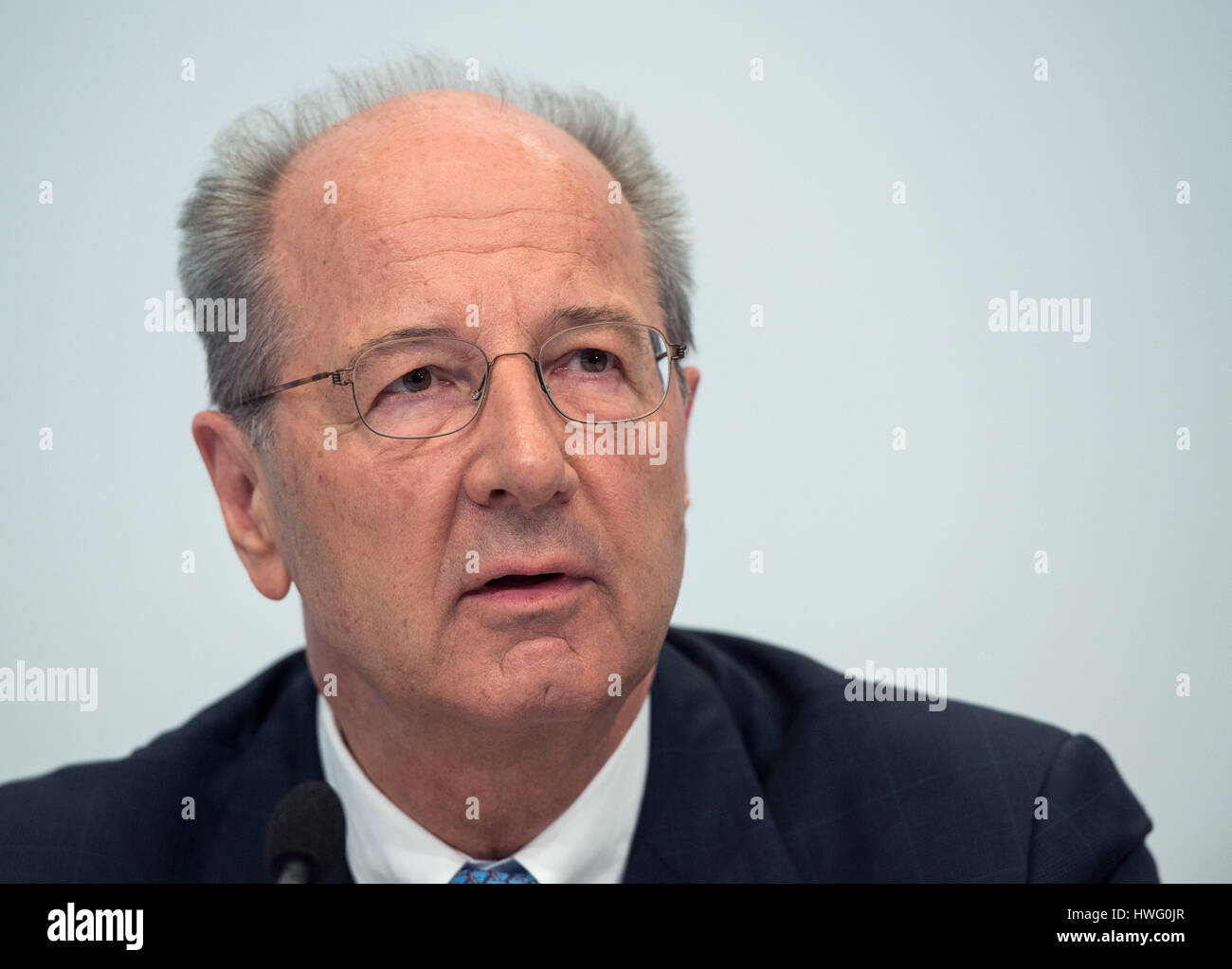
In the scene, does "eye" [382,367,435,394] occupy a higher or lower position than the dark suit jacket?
higher

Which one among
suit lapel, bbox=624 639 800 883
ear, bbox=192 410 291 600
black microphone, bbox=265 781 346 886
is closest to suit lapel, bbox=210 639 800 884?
suit lapel, bbox=624 639 800 883

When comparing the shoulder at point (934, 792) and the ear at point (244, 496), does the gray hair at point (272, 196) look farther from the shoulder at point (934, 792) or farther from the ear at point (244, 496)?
the shoulder at point (934, 792)

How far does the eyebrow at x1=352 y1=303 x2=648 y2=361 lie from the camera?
73.7 inches

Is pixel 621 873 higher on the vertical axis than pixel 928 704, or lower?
lower

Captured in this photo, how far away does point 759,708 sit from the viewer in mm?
2434

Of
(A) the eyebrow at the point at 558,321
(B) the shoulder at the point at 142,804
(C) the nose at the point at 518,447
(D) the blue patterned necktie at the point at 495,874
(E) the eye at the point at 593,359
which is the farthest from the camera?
(B) the shoulder at the point at 142,804

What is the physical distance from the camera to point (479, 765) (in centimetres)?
205

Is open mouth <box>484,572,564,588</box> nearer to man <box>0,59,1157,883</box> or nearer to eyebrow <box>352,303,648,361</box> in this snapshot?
man <box>0,59,1157,883</box>

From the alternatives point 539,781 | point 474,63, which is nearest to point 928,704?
point 539,781

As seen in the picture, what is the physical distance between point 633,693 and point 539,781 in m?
0.24

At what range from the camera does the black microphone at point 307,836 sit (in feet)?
6.22
